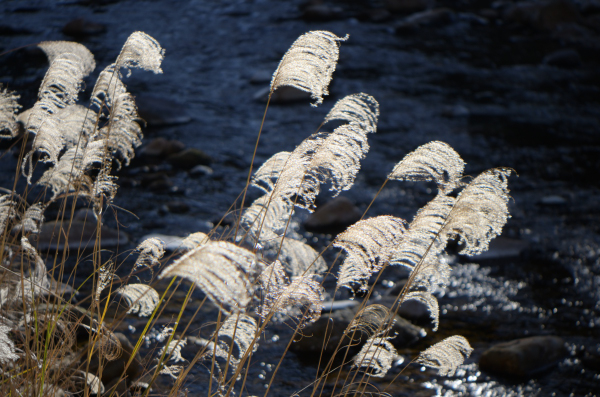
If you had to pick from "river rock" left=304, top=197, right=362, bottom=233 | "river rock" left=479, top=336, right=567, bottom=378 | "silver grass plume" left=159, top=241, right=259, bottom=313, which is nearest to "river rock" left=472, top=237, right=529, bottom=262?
"river rock" left=304, top=197, right=362, bottom=233

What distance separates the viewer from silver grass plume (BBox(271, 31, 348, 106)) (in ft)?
5.59

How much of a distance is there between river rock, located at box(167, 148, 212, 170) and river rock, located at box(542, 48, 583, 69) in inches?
203

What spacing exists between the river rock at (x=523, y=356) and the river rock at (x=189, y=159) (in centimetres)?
301

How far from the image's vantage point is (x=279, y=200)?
1.79 metres

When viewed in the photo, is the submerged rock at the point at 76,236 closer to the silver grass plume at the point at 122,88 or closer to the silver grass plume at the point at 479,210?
the silver grass plume at the point at 122,88

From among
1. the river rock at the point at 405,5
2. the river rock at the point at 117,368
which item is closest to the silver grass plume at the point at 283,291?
the river rock at the point at 117,368

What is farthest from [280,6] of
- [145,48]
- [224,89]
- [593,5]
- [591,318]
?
[145,48]

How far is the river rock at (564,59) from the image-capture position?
7.98 meters

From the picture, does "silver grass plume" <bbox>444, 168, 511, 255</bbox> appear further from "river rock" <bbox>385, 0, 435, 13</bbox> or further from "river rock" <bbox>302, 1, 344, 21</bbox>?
"river rock" <bbox>385, 0, 435, 13</bbox>

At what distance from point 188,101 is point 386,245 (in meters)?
5.09

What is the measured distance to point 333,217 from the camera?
441 centimetres

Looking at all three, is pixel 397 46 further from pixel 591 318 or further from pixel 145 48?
pixel 145 48

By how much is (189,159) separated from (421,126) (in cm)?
243

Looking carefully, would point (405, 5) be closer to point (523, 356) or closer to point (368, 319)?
point (523, 356)
